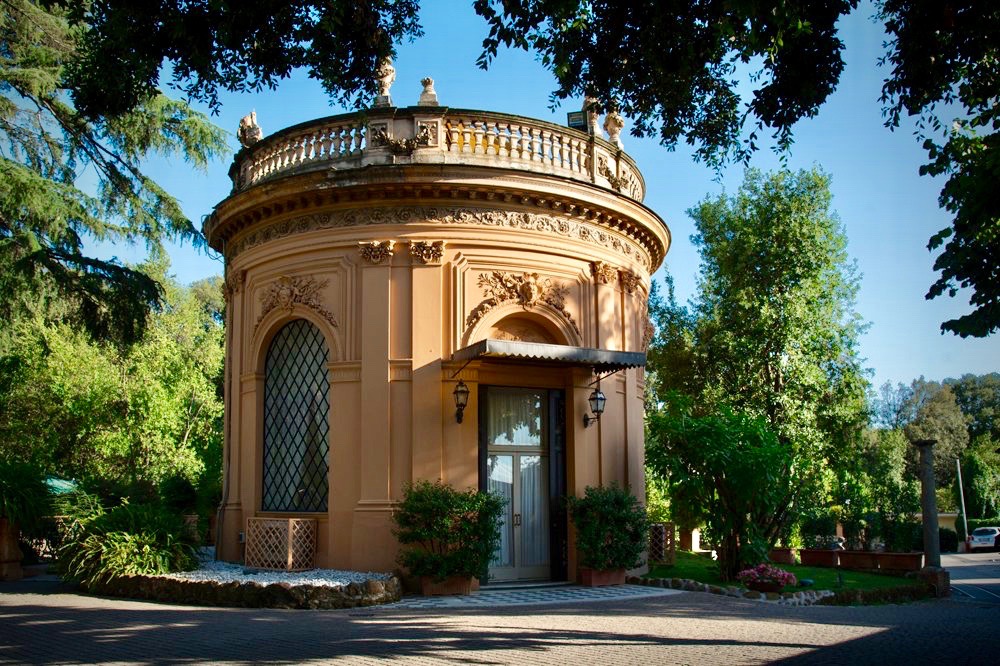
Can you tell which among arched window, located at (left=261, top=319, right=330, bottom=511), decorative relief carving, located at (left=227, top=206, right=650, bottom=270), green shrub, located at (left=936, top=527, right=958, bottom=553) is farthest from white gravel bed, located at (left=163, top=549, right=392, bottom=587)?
green shrub, located at (left=936, top=527, right=958, bottom=553)

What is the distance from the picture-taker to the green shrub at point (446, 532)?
1299cm

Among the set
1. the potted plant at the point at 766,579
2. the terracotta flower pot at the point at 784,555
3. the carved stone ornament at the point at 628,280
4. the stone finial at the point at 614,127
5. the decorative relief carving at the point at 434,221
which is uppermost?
the stone finial at the point at 614,127

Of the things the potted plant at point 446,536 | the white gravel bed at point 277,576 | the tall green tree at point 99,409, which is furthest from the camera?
the tall green tree at point 99,409

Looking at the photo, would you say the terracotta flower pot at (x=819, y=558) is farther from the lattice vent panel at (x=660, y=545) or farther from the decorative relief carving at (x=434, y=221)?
the decorative relief carving at (x=434, y=221)

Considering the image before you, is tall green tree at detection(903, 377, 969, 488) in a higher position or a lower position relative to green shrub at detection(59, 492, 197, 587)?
higher

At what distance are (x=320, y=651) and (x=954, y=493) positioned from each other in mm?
53348

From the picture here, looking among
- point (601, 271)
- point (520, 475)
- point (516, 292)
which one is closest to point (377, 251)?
point (516, 292)

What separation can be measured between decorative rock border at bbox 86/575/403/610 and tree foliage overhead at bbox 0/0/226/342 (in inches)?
261

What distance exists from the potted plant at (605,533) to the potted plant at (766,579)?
182 cm

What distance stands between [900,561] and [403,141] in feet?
48.8

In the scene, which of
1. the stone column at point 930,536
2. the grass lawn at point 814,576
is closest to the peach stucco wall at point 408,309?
the grass lawn at point 814,576

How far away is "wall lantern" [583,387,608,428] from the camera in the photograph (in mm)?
14984

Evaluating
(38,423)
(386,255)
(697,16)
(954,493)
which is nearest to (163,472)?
(38,423)

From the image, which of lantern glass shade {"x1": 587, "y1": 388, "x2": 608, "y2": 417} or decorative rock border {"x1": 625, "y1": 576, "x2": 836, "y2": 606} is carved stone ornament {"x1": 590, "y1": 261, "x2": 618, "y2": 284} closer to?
lantern glass shade {"x1": 587, "y1": 388, "x2": 608, "y2": 417}
